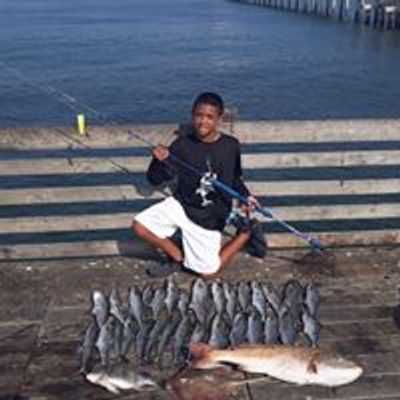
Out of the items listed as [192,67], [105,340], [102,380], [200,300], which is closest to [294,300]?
[200,300]

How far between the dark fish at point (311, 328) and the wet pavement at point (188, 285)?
0.08 m

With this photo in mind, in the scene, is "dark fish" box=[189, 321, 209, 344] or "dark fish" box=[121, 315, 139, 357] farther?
"dark fish" box=[189, 321, 209, 344]

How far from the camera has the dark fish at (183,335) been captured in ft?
16.6

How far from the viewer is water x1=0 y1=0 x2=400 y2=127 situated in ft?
88.4

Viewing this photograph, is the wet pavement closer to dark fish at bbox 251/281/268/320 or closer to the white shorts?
the white shorts

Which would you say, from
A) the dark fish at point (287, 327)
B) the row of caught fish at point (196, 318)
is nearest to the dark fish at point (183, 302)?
the row of caught fish at point (196, 318)

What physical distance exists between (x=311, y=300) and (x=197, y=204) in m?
1.50

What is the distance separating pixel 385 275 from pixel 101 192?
2.94 m

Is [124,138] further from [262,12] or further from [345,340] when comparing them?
[262,12]

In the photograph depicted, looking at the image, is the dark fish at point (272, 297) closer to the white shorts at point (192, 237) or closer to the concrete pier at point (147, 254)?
the concrete pier at point (147, 254)

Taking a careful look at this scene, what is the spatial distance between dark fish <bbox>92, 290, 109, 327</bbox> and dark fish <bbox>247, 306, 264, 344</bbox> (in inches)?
45.4

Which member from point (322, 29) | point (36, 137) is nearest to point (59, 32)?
point (322, 29)

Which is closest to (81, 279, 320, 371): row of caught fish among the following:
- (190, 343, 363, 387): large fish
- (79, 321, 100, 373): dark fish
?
(79, 321, 100, 373): dark fish

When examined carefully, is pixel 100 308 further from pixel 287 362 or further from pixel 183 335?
pixel 287 362
